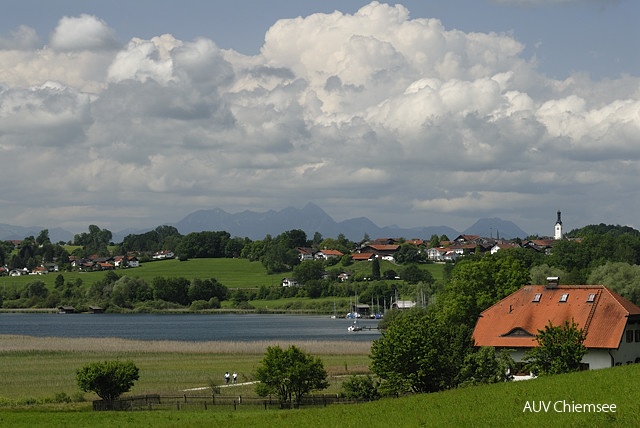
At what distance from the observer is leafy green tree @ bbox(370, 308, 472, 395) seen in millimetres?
54094

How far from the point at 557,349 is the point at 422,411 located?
18.3 m

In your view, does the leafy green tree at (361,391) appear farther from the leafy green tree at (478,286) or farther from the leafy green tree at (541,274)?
the leafy green tree at (541,274)

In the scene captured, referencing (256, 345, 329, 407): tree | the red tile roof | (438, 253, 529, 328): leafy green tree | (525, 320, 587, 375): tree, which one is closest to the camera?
(525, 320, 587, 375): tree

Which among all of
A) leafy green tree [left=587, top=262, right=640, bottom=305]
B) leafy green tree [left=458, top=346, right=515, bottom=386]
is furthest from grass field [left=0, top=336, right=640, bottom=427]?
leafy green tree [left=587, top=262, right=640, bottom=305]

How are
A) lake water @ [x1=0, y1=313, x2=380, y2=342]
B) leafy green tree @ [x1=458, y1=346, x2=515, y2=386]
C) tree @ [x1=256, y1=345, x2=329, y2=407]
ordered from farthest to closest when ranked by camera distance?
lake water @ [x1=0, y1=313, x2=380, y2=342]
tree @ [x1=256, y1=345, x2=329, y2=407]
leafy green tree @ [x1=458, y1=346, x2=515, y2=386]

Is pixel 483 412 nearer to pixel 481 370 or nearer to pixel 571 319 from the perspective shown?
pixel 481 370

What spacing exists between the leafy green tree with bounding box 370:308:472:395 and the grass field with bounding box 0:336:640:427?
6738mm

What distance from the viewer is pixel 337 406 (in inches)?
1912

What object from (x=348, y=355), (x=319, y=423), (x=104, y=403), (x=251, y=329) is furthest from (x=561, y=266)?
(x=319, y=423)

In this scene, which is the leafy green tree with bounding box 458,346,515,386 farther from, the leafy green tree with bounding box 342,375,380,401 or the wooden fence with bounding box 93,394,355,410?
the wooden fence with bounding box 93,394,355,410

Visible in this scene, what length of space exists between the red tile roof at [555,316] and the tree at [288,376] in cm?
1529

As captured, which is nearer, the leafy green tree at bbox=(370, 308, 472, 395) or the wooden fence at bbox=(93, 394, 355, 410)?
the leafy green tree at bbox=(370, 308, 472, 395)

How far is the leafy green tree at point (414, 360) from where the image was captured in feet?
177

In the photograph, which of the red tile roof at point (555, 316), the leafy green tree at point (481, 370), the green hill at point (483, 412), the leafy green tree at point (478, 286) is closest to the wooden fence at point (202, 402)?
the green hill at point (483, 412)
